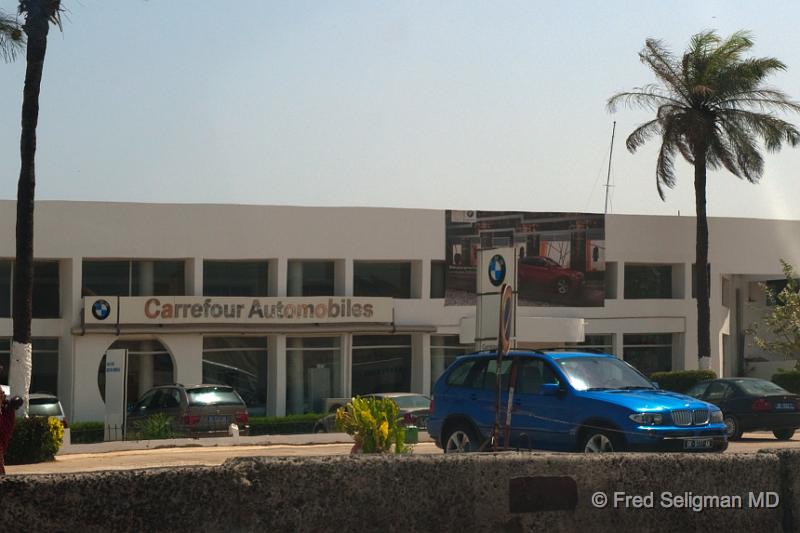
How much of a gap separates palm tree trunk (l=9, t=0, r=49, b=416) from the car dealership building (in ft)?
33.8

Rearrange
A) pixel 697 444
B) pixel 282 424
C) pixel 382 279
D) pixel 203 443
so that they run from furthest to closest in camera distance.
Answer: pixel 382 279
pixel 282 424
pixel 203 443
pixel 697 444

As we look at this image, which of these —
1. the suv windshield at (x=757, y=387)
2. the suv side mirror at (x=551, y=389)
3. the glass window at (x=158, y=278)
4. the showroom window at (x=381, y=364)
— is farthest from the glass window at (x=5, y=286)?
the suv side mirror at (x=551, y=389)

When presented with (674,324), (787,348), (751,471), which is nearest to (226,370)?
(674,324)

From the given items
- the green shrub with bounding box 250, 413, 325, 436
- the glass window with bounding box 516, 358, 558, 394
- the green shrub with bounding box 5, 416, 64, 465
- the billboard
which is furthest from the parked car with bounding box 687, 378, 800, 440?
the billboard

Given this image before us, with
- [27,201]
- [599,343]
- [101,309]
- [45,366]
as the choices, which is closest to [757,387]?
[27,201]

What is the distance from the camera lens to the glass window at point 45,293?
34.2m

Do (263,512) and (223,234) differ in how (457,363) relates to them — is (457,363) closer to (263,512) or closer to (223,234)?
(263,512)

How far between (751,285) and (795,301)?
6568mm

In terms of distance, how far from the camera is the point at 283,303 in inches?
1393

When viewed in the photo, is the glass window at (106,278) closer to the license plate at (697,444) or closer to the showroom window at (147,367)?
the showroom window at (147,367)

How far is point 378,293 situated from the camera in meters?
37.6

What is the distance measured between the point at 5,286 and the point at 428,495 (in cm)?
2960

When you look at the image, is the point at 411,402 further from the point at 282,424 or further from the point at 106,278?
the point at 106,278

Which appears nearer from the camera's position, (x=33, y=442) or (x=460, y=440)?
(x=460, y=440)
